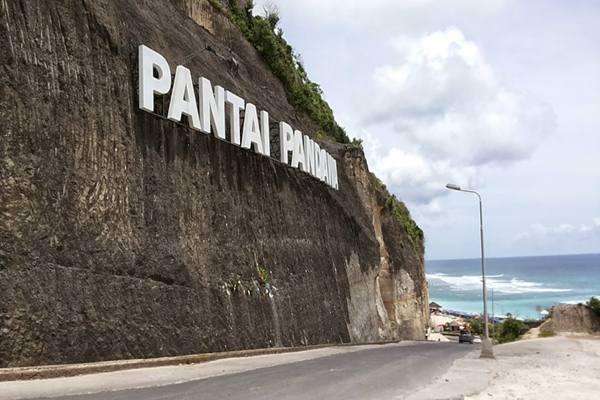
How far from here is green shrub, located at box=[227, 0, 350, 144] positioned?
3053 centimetres

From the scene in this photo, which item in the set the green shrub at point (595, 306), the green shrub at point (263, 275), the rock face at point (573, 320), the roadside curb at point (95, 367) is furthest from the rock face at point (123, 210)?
the green shrub at point (595, 306)

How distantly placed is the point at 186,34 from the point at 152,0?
1654 millimetres

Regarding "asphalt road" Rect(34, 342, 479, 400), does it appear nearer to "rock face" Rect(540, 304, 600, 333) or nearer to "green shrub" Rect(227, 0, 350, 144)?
"green shrub" Rect(227, 0, 350, 144)

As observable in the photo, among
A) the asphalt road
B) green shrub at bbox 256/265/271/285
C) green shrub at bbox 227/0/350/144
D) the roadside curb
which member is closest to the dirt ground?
the asphalt road

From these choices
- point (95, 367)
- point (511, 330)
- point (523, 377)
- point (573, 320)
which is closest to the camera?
point (95, 367)

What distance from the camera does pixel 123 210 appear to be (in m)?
13.7

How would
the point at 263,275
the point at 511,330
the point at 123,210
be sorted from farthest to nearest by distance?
the point at 511,330
the point at 263,275
the point at 123,210

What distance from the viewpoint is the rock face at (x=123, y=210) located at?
37.0 feet

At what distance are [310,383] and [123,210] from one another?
5593 millimetres

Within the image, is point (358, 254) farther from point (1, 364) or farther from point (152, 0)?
point (1, 364)

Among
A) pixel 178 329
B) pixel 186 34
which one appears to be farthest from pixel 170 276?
pixel 186 34

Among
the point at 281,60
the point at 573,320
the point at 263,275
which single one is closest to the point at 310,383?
the point at 263,275

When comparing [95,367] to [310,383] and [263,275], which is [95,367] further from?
[263,275]

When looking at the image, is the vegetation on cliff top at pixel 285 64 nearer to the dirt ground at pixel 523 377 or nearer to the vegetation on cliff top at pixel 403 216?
the vegetation on cliff top at pixel 403 216
